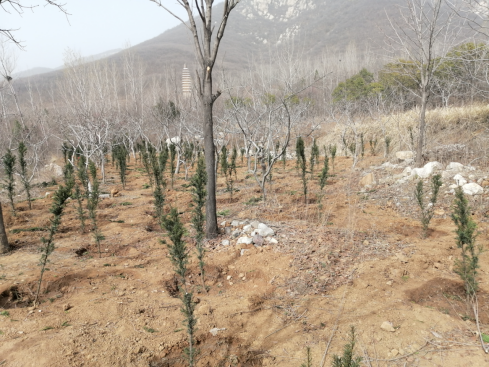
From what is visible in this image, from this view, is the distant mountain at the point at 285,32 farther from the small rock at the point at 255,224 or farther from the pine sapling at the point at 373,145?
the small rock at the point at 255,224

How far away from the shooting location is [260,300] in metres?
3.69

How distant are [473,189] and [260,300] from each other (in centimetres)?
670

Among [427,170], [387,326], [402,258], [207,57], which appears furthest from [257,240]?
[427,170]

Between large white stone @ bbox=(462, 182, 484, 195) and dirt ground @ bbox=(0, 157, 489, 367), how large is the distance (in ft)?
3.38

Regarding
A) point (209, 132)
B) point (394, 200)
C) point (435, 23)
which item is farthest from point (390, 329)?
point (435, 23)

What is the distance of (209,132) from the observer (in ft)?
17.2

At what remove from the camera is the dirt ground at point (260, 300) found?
272cm

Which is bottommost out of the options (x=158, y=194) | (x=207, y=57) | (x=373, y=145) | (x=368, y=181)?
(x=373, y=145)

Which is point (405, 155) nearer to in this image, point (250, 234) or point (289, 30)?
point (250, 234)

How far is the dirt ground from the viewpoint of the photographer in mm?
2721

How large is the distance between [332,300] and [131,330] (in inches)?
96.0

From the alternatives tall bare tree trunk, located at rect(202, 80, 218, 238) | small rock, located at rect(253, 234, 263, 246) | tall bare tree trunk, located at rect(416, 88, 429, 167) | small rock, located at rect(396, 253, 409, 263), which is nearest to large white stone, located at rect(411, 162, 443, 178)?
tall bare tree trunk, located at rect(416, 88, 429, 167)

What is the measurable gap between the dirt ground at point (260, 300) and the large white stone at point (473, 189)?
1.03 meters

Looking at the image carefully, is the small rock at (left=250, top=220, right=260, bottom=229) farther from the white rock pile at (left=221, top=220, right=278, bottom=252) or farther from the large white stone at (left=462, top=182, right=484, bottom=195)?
the large white stone at (left=462, top=182, right=484, bottom=195)
